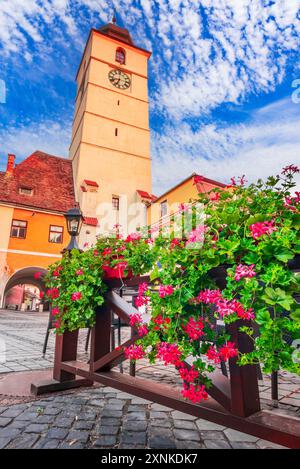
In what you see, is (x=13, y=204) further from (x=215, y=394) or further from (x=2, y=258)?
(x=215, y=394)

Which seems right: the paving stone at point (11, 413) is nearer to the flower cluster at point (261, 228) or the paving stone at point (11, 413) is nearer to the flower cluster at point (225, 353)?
the flower cluster at point (225, 353)

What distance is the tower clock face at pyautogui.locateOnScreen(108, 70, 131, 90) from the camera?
23438mm

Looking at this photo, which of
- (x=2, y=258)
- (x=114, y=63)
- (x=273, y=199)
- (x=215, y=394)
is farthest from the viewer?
(x=114, y=63)

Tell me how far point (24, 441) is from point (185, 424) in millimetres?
1079

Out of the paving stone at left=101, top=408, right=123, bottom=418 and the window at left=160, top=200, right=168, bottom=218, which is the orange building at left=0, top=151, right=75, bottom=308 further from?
the paving stone at left=101, top=408, right=123, bottom=418

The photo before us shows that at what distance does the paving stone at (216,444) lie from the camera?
1830mm

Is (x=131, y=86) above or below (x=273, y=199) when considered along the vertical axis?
above

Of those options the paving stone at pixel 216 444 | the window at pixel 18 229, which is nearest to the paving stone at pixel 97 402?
the paving stone at pixel 216 444

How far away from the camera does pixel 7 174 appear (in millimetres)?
19766

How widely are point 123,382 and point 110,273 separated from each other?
0.80 meters

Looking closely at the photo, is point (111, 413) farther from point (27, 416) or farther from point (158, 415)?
A: point (27, 416)

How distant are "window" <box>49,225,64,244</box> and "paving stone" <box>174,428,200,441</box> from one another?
59.0ft

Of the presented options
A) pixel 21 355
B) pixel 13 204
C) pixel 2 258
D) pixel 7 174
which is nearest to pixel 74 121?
pixel 7 174

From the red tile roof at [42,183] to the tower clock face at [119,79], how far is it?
707cm
